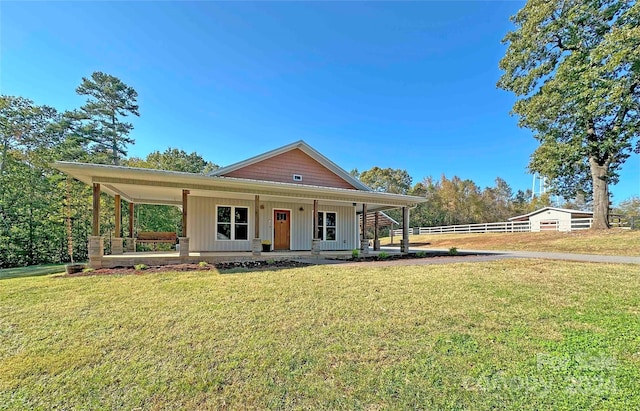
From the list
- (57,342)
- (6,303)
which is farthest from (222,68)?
(57,342)

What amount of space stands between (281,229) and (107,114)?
67.2ft

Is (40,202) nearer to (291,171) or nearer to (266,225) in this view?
(266,225)

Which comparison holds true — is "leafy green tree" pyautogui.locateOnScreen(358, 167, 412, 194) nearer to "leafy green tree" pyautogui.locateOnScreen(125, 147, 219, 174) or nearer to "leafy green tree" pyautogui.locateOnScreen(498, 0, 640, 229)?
"leafy green tree" pyautogui.locateOnScreen(125, 147, 219, 174)

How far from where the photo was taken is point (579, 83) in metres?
15.5

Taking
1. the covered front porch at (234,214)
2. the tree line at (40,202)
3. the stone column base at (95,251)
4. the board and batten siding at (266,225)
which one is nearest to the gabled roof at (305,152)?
the covered front porch at (234,214)

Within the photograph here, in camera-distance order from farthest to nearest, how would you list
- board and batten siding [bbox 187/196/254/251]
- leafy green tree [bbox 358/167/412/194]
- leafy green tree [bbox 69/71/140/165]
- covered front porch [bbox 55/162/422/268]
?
leafy green tree [bbox 358/167/412/194]
leafy green tree [bbox 69/71/140/165]
board and batten siding [bbox 187/196/254/251]
covered front porch [bbox 55/162/422/268]

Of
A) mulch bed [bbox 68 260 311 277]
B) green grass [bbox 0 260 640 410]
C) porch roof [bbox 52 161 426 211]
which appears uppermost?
porch roof [bbox 52 161 426 211]

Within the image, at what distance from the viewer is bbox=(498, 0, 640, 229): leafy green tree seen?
1455 centimetres

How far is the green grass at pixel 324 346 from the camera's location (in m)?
2.66

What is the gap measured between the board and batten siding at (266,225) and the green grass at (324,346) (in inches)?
245

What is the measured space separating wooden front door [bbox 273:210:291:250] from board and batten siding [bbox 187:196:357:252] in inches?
6.6

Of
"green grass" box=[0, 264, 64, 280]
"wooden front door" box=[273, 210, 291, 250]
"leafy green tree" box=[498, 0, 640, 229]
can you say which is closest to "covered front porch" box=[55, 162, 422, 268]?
"wooden front door" box=[273, 210, 291, 250]

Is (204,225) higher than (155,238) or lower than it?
higher

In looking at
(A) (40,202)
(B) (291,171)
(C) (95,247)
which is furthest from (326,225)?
(A) (40,202)
